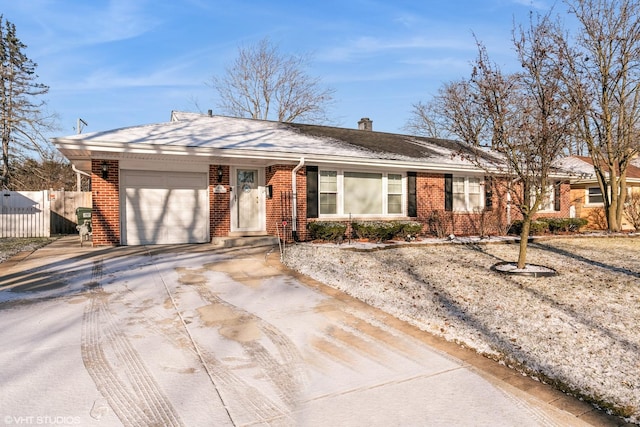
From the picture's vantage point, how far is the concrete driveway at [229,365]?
2.66 m

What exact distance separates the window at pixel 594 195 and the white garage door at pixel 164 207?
17.5 m

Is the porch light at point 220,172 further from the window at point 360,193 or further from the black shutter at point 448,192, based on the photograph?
the black shutter at point 448,192

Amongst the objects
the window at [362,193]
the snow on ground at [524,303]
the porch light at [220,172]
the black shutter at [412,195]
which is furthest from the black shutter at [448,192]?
the porch light at [220,172]

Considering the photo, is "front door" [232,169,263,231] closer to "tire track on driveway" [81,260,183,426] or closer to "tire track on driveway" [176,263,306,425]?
"tire track on driveway" [176,263,306,425]

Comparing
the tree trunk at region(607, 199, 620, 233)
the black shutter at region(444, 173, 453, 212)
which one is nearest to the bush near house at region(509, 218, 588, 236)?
the tree trunk at region(607, 199, 620, 233)

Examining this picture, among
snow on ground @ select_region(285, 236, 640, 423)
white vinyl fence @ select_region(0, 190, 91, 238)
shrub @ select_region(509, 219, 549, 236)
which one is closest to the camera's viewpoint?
snow on ground @ select_region(285, 236, 640, 423)

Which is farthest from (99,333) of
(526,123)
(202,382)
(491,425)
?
(526,123)

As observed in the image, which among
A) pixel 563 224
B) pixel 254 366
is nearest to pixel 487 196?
pixel 563 224

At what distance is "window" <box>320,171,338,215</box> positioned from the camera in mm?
11680

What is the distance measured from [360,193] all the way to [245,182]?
3449mm

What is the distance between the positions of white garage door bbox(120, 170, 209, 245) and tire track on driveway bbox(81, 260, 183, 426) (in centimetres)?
638

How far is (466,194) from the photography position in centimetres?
1412

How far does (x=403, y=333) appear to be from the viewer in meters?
4.24

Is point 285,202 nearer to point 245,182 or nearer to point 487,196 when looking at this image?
point 245,182
